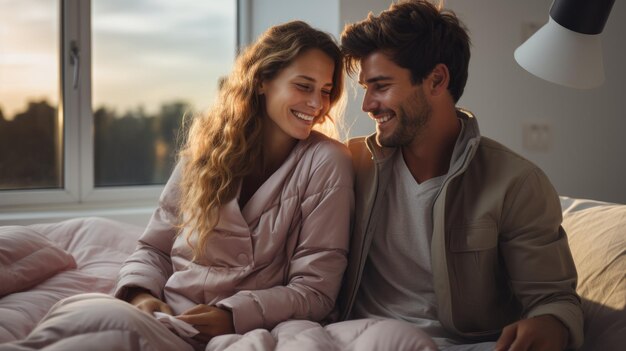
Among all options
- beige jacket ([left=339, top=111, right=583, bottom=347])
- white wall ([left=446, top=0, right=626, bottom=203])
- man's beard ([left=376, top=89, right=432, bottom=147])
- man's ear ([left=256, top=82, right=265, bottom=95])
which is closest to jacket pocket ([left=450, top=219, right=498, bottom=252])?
beige jacket ([left=339, top=111, right=583, bottom=347])

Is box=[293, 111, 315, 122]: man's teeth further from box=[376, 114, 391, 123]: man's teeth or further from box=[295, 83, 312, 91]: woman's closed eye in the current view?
box=[376, 114, 391, 123]: man's teeth

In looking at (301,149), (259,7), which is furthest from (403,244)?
(259,7)

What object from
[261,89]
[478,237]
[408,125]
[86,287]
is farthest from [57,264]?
[478,237]

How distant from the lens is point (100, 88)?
2711 millimetres

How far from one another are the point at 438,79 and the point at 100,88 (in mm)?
1507

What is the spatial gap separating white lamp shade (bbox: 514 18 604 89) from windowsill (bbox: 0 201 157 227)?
1.80 metres

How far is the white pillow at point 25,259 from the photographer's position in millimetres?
1658

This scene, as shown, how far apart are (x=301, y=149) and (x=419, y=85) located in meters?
0.31

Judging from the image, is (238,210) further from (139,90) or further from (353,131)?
(139,90)

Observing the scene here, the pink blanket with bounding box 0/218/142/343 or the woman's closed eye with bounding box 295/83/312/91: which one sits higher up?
the woman's closed eye with bounding box 295/83/312/91

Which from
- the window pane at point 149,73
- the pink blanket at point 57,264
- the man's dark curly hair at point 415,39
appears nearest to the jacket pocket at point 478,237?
the man's dark curly hair at point 415,39

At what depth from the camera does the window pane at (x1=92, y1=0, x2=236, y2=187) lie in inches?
107

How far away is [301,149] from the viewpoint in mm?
1687

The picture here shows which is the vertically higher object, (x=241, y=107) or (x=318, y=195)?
(x=241, y=107)
